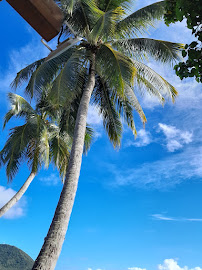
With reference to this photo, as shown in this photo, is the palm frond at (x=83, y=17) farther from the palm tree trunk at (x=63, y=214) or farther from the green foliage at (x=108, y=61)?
the palm tree trunk at (x=63, y=214)

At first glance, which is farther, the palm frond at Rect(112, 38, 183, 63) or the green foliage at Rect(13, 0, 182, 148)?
the palm frond at Rect(112, 38, 183, 63)

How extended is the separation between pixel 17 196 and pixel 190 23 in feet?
41.8

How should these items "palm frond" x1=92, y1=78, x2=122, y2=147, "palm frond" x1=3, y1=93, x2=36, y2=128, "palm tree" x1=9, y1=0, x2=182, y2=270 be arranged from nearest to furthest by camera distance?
"palm tree" x1=9, y1=0, x2=182, y2=270
"palm frond" x1=92, y1=78, x2=122, y2=147
"palm frond" x1=3, y1=93, x2=36, y2=128

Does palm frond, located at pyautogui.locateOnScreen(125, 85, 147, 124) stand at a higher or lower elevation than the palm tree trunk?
higher

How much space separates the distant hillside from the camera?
6359 centimetres

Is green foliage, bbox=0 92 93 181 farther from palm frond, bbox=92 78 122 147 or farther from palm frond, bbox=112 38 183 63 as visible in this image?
palm frond, bbox=112 38 183 63

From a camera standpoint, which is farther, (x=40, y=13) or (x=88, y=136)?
(x=88, y=136)

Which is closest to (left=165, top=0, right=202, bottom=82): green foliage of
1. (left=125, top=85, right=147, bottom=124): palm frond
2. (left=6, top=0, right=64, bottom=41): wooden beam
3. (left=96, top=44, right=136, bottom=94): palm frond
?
(left=6, top=0, right=64, bottom=41): wooden beam

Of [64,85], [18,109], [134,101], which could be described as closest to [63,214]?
[64,85]

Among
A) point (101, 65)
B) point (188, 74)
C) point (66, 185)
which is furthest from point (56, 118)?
point (188, 74)

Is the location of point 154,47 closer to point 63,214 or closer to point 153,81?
point 153,81

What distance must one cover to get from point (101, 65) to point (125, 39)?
150 centimetres

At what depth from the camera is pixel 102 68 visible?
937cm

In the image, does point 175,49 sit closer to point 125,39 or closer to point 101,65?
point 125,39
